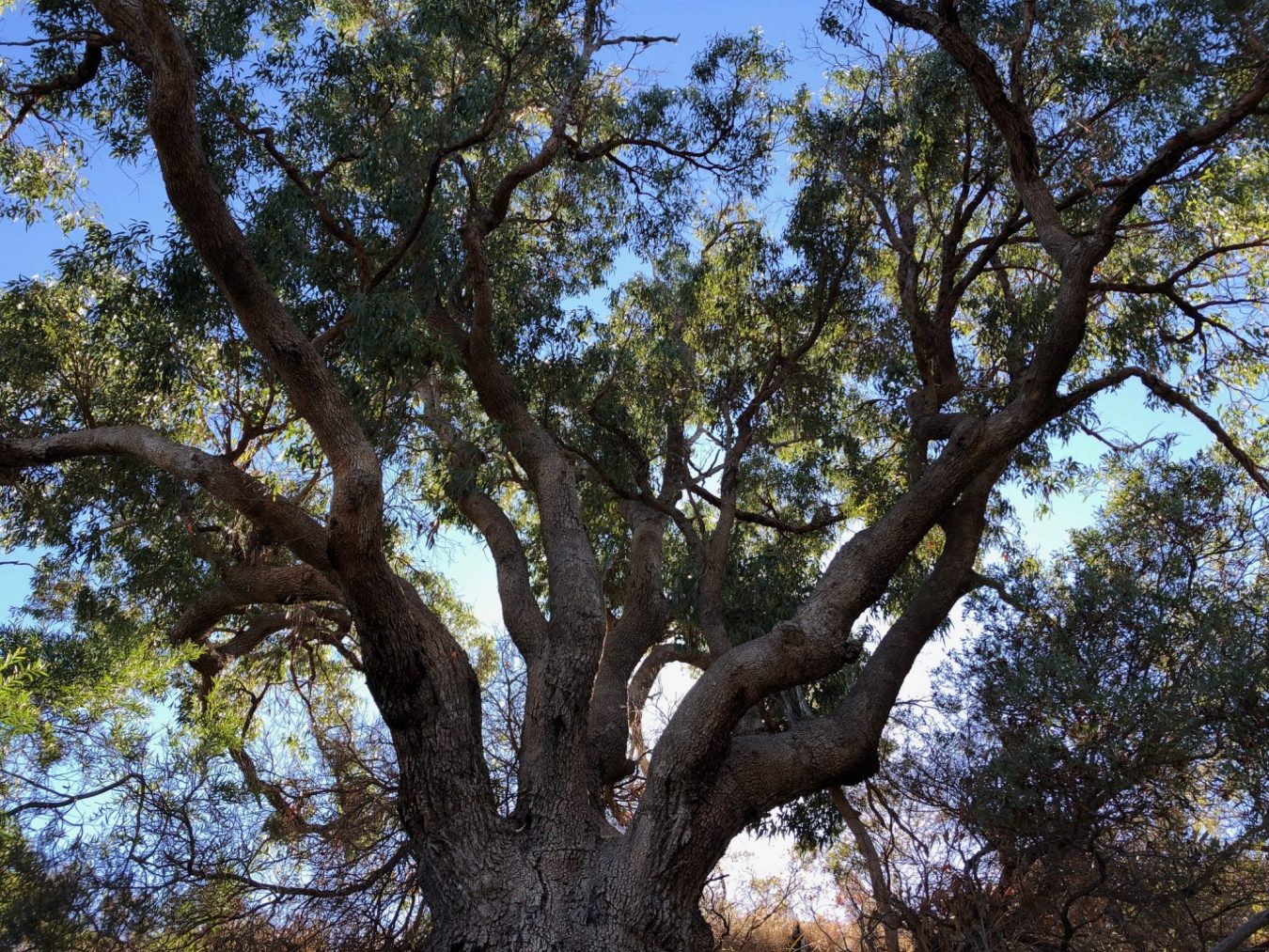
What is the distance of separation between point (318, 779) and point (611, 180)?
17.9ft

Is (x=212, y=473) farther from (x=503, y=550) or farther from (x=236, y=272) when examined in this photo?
(x=503, y=550)

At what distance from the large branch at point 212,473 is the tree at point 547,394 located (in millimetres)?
20

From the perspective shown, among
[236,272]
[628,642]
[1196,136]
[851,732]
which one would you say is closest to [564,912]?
[851,732]

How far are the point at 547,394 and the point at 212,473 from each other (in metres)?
3.42

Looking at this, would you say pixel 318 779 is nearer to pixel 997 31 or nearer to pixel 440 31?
pixel 440 31

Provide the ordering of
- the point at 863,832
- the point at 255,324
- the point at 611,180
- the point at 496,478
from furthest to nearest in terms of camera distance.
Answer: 1. the point at 611,180
2. the point at 496,478
3. the point at 863,832
4. the point at 255,324

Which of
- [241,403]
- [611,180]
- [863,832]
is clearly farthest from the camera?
[611,180]

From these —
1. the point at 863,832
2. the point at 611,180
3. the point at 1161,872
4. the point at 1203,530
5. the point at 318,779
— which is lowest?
the point at 1161,872

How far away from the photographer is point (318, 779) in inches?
244

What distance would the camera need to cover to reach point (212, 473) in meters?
5.02

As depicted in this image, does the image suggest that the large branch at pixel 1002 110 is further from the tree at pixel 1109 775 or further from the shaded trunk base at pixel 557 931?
the shaded trunk base at pixel 557 931

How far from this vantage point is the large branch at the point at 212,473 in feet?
16.1

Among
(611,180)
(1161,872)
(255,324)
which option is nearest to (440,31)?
(611,180)

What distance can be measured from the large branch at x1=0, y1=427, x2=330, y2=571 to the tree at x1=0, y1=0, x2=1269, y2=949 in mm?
20
